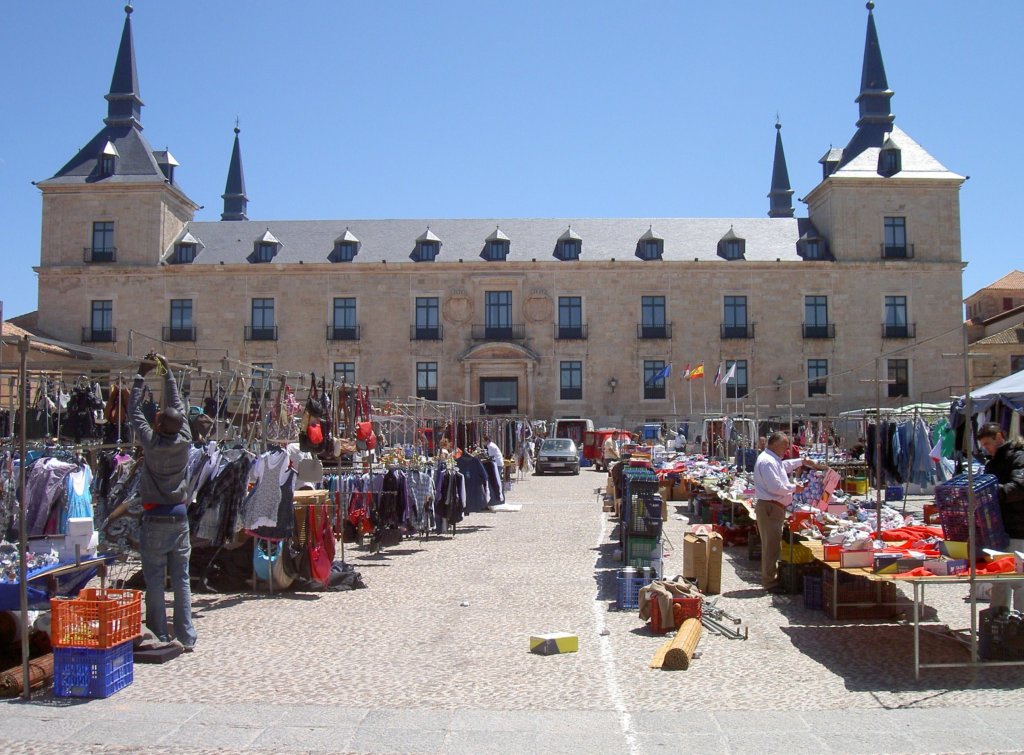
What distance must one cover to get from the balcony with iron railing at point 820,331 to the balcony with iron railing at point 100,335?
30.6m

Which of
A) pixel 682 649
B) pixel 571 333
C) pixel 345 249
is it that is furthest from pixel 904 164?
pixel 682 649

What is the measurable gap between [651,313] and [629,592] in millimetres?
33368

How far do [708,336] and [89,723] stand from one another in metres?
37.5

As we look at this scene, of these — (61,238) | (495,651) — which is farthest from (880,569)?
(61,238)

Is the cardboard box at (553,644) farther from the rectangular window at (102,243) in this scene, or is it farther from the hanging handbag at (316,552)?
the rectangular window at (102,243)

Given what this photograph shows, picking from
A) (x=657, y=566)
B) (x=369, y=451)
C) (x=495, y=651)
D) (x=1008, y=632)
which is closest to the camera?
(x=1008, y=632)

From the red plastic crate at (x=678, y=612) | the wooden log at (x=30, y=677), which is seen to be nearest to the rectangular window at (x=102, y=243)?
the wooden log at (x=30, y=677)

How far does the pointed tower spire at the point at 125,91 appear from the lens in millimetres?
42906

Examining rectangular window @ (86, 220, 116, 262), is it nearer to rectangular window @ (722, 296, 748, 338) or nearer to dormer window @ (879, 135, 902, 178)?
rectangular window @ (722, 296, 748, 338)

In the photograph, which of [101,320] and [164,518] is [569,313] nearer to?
[101,320]

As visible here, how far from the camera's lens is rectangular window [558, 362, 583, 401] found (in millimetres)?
40906

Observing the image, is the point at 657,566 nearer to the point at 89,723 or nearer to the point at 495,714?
the point at 495,714

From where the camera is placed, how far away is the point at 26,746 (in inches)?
191

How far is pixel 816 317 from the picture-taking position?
40.8 meters
